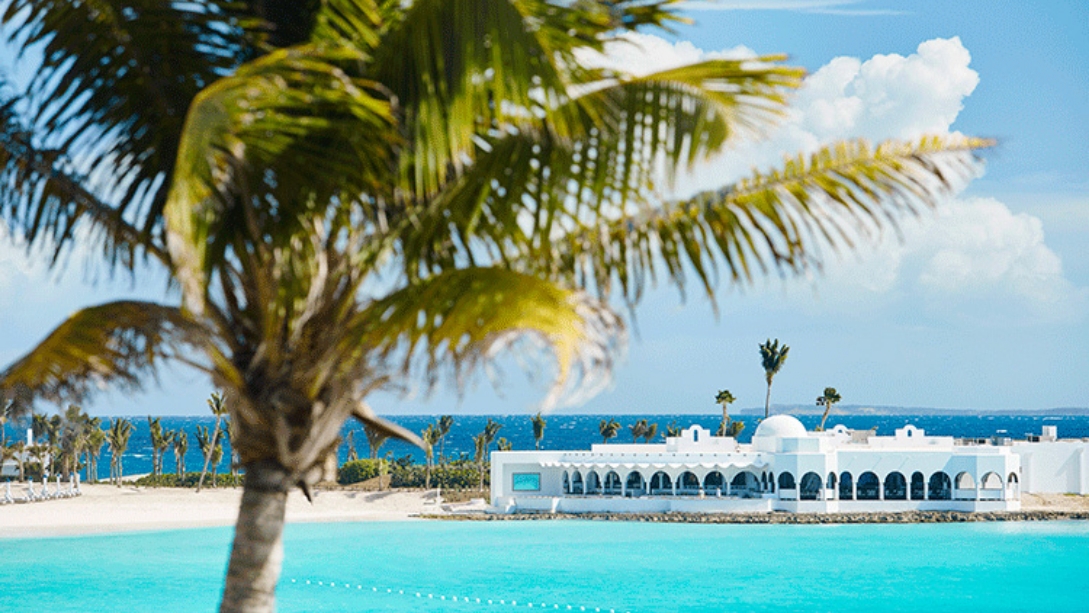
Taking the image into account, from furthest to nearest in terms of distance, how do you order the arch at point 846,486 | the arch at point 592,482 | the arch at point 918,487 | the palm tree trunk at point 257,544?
the arch at point 592,482 → the arch at point 846,486 → the arch at point 918,487 → the palm tree trunk at point 257,544

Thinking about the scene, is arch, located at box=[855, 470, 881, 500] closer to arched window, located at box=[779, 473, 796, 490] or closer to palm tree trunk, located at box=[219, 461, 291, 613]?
arched window, located at box=[779, 473, 796, 490]

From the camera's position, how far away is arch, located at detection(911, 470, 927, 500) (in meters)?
46.0

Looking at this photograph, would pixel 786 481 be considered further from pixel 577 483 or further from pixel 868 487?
Answer: pixel 577 483

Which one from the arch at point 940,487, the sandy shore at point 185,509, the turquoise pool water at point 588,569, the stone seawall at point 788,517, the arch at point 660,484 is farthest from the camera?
the arch at point 660,484

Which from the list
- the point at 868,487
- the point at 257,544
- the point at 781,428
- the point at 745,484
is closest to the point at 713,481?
the point at 745,484

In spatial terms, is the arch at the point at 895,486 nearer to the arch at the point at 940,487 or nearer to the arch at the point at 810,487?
the arch at the point at 940,487

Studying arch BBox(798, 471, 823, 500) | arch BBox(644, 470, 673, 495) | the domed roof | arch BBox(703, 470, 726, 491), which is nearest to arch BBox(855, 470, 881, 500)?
arch BBox(798, 471, 823, 500)

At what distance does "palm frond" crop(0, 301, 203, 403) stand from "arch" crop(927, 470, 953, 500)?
147ft

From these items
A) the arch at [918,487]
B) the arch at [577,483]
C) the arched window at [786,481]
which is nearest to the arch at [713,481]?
the arched window at [786,481]

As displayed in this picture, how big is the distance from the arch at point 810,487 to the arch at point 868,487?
5.52 ft

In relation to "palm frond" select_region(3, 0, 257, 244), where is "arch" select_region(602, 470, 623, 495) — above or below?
below

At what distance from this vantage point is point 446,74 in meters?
3.91

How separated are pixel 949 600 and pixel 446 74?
2797 centimetres

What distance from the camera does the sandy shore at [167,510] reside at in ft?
135
